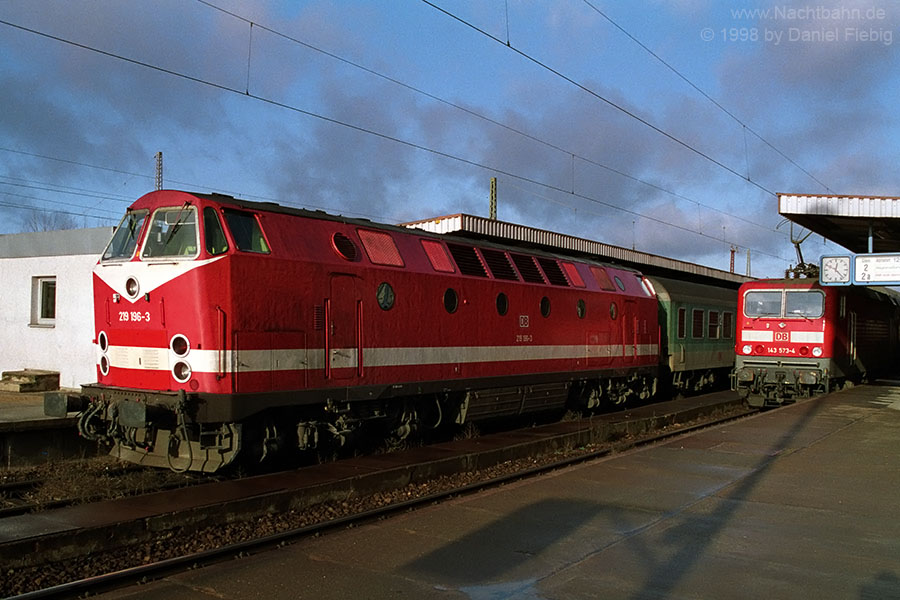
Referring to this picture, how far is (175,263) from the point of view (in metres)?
8.27

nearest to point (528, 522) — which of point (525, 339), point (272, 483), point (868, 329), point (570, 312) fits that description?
point (272, 483)

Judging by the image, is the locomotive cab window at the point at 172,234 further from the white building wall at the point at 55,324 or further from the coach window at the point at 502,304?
the white building wall at the point at 55,324

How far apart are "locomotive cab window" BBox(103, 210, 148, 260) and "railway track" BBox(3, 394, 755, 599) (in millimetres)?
3819

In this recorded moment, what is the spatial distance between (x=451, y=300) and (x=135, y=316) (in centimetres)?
474

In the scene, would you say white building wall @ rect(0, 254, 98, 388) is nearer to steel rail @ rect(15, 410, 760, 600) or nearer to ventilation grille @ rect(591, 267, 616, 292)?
steel rail @ rect(15, 410, 760, 600)

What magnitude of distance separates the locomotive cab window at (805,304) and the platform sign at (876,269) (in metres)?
2.29

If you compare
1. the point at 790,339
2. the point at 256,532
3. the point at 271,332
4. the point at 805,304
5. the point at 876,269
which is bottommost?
the point at 256,532

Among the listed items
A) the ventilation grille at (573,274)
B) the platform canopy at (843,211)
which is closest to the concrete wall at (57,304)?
the ventilation grille at (573,274)

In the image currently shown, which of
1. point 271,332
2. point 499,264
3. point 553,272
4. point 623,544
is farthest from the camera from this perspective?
point 553,272

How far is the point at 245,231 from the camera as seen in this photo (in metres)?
8.53

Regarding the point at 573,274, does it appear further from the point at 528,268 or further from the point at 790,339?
the point at 790,339

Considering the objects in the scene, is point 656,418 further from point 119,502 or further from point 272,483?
point 119,502

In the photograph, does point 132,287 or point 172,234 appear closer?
point 172,234

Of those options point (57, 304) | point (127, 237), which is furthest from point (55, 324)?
point (127, 237)
